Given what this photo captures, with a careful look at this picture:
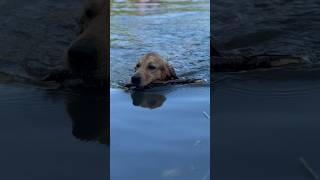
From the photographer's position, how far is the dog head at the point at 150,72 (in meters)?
6.14

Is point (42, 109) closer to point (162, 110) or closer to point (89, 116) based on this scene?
point (89, 116)

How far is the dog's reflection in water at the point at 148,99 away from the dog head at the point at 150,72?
31 centimetres

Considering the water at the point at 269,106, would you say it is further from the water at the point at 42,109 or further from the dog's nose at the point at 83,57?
the dog's nose at the point at 83,57

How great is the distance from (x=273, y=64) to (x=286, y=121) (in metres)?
2.80

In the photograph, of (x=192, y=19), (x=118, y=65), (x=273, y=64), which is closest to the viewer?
(x=273, y=64)

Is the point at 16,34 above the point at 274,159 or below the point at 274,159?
above

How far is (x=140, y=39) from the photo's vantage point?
970 cm

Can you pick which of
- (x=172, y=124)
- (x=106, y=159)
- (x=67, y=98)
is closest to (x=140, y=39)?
(x=67, y=98)

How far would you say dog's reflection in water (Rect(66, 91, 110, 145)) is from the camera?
12.6 feet

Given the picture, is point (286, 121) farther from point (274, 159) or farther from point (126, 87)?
point (126, 87)

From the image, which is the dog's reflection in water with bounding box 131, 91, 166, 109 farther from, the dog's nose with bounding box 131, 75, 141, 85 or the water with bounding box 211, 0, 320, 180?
the water with bounding box 211, 0, 320, 180

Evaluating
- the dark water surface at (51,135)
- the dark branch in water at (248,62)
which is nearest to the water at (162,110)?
the dark water surface at (51,135)

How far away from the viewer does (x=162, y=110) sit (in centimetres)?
461

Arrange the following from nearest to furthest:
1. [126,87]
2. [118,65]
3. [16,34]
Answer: [126,87]
[16,34]
[118,65]
